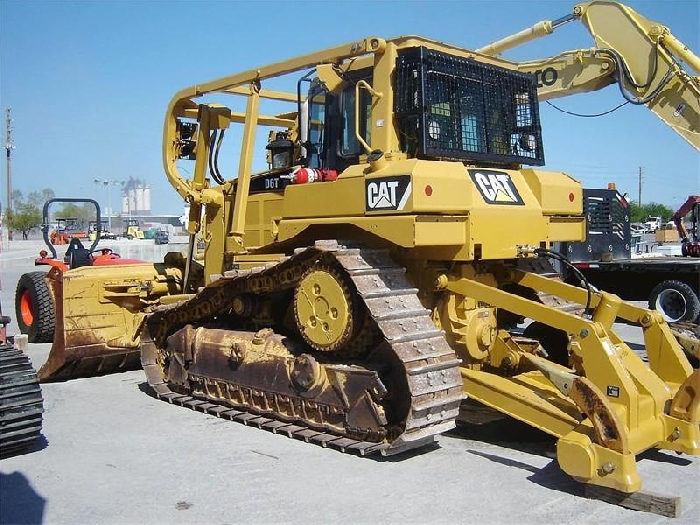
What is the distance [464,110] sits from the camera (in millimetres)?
6910

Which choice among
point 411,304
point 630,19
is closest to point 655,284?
point 630,19

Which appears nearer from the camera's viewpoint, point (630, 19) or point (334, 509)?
point (334, 509)

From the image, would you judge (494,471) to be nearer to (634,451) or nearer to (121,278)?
(634,451)

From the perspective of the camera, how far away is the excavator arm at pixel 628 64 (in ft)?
39.7

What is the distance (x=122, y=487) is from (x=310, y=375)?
1.78 meters

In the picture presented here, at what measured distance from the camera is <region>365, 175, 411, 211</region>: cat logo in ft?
19.1

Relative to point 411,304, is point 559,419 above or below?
below

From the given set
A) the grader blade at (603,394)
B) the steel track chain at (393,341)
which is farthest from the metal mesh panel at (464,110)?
the grader blade at (603,394)

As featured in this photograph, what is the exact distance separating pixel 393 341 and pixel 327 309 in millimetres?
877

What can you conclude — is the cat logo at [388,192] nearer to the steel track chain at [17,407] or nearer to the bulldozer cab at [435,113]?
the bulldozer cab at [435,113]

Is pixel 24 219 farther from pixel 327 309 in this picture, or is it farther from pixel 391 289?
pixel 391 289

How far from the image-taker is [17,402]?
5.77 m

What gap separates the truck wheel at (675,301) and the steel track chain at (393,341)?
7409 mm

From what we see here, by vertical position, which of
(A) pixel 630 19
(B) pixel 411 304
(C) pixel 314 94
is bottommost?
(B) pixel 411 304
